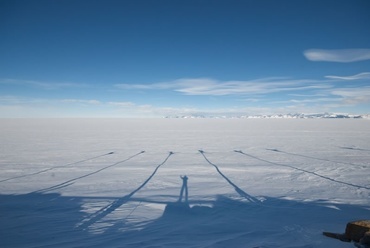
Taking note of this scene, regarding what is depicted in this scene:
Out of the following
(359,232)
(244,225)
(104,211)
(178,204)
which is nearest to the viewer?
(359,232)

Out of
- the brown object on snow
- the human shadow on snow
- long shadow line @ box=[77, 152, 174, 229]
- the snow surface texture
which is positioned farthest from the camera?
long shadow line @ box=[77, 152, 174, 229]

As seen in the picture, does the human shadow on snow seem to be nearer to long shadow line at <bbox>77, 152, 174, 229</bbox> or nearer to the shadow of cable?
the shadow of cable

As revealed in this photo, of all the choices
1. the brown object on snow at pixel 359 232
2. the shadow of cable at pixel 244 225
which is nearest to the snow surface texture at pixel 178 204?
the shadow of cable at pixel 244 225

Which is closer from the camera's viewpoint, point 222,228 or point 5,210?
point 222,228

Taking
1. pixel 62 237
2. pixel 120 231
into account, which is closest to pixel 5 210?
pixel 62 237

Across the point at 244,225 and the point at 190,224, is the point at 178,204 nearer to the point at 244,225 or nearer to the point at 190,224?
the point at 190,224

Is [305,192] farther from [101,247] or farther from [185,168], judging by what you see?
[101,247]

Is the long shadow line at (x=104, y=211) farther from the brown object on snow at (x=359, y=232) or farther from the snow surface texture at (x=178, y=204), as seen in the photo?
the brown object on snow at (x=359, y=232)

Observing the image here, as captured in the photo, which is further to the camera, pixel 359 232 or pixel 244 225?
pixel 244 225

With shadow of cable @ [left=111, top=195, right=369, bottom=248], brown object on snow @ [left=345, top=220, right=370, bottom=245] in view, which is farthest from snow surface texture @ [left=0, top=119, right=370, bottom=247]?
brown object on snow @ [left=345, top=220, right=370, bottom=245]

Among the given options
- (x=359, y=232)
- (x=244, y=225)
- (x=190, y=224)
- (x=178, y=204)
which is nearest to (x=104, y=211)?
(x=178, y=204)

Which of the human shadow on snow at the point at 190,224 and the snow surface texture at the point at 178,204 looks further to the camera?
the snow surface texture at the point at 178,204
